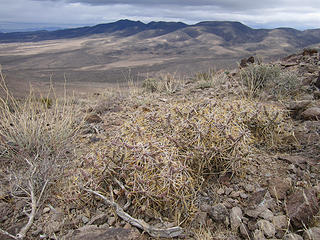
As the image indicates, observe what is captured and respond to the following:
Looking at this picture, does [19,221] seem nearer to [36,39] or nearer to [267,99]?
[267,99]

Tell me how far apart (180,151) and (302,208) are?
117 centimetres

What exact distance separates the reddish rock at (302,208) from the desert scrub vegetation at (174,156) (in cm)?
60

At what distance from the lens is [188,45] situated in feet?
316

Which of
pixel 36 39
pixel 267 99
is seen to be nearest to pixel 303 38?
pixel 267 99

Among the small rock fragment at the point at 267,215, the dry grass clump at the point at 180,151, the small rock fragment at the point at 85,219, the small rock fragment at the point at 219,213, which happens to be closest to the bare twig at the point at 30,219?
the small rock fragment at the point at 85,219

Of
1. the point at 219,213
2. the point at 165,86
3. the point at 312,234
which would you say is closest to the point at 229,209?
the point at 219,213

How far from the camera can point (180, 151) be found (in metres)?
2.60

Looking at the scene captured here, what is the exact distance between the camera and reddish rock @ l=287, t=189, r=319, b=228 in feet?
6.70

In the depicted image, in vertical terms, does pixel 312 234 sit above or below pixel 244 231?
above

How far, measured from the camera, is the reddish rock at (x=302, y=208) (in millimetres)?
2043

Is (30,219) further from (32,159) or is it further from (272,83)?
(272,83)

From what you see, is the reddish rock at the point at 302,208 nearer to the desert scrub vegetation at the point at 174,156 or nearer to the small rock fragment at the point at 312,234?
the small rock fragment at the point at 312,234

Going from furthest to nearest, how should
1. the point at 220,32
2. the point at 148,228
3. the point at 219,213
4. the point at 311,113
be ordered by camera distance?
the point at 220,32
the point at 311,113
the point at 219,213
the point at 148,228

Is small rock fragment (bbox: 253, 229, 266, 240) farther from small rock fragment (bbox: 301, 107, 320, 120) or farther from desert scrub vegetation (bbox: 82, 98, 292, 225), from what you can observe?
small rock fragment (bbox: 301, 107, 320, 120)
